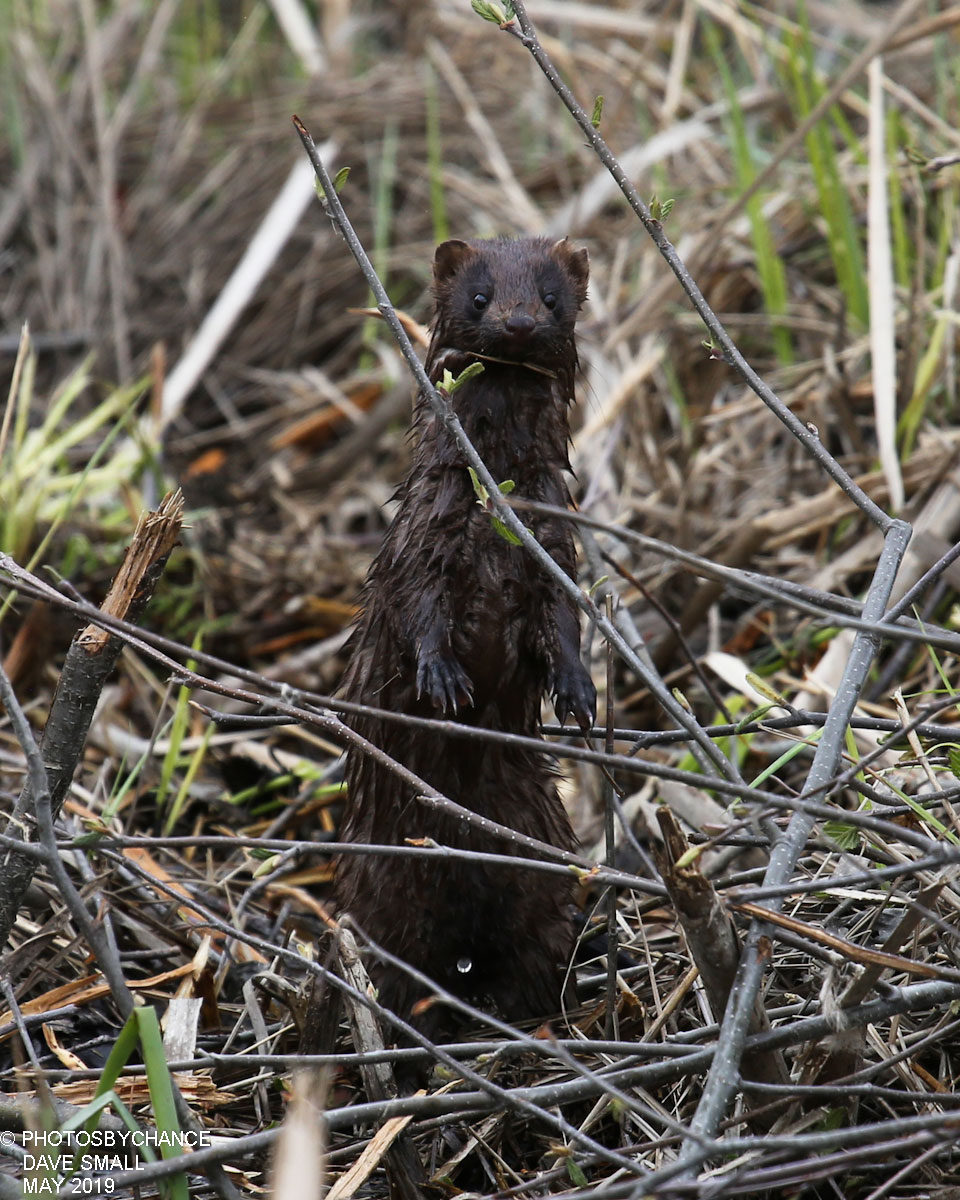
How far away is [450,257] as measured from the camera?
11.9ft

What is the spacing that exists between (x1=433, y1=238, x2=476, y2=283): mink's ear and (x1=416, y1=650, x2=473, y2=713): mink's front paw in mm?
1079

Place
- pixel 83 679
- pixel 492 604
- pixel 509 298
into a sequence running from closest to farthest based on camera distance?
1. pixel 83 679
2. pixel 492 604
3. pixel 509 298

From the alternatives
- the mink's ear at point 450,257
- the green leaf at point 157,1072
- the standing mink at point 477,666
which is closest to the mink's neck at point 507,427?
the standing mink at point 477,666

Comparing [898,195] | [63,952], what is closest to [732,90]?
[898,195]

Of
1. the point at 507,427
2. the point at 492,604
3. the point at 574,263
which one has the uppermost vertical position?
the point at 574,263

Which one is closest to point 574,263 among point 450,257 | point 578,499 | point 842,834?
point 450,257

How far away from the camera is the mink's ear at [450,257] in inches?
142

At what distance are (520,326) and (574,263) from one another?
55 centimetres

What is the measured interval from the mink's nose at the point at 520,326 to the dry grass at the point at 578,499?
2.78 feet

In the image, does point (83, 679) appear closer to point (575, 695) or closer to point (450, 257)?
point (575, 695)

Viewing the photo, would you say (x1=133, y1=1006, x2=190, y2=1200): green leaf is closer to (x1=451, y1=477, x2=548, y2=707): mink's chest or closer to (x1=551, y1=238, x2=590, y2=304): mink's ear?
(x1=451, y1=477, x2=548, y2=707): mink's chest

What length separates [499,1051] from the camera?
258 centimetres

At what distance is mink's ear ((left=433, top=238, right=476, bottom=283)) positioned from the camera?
11.8ft

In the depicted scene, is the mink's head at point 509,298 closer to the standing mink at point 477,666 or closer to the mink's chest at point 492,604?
the standing mink at point 477,666
